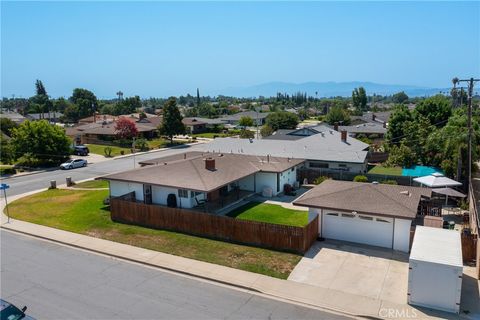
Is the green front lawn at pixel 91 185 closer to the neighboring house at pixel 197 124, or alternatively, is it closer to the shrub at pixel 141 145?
the shrub at pixel 141 145

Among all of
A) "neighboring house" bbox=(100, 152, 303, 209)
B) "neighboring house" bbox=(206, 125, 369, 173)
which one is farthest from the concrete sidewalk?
"neighboring house" bbox=(206, 125, 369, 173)

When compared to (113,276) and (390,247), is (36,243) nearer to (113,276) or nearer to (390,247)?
(113,276)

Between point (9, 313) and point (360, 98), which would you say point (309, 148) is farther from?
point (360, 98)

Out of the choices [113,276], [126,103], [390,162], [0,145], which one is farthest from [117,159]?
[126,103]

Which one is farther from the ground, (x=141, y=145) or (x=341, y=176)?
(x=141, y=145)

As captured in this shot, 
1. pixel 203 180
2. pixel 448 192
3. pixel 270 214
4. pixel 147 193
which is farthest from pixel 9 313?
pixel 448 192

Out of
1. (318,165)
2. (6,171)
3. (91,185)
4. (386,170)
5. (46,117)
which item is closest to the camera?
(91,185)
